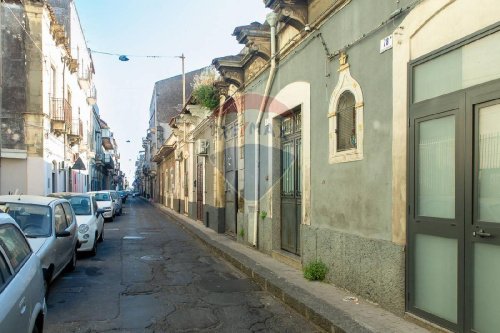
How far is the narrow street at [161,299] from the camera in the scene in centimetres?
567

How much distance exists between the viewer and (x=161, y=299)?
22.7ft

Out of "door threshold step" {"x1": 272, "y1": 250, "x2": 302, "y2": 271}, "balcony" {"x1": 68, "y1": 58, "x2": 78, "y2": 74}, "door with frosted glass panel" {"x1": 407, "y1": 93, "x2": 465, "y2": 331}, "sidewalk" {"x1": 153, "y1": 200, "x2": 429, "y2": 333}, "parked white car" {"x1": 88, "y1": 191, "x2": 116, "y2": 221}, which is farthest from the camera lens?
"balcony" {"x1": 68, "y1": 58, "x2": 78, "y2": 74}

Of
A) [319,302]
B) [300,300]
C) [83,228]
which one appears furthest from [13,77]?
[319,302]

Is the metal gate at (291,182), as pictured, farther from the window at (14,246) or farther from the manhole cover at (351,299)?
the window at (14,246)

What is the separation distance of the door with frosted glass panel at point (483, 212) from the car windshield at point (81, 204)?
33.3 ft

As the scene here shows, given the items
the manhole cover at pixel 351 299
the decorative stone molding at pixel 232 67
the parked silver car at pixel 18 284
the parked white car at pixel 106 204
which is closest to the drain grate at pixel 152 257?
the decorative stone molding at pixel 232 67

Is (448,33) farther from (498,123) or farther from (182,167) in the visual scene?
(182,167)

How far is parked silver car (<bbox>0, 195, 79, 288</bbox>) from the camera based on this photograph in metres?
6.96

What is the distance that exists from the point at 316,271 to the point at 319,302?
1.46m

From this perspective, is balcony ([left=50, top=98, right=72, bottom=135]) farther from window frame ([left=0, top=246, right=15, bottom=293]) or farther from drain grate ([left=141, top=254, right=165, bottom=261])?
window frame ([left=0, top=246, right=15, bottom=293])

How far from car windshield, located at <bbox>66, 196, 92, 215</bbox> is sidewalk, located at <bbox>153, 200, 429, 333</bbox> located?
455 centimetres

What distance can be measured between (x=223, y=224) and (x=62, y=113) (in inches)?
437

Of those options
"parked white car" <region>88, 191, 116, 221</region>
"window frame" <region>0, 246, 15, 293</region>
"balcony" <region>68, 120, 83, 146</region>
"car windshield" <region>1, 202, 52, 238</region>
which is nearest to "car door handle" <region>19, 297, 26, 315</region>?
"window frame" <region>0, 246, 15, 293</region>

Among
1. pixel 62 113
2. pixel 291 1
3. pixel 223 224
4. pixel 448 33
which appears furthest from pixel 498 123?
pixel 62 113
